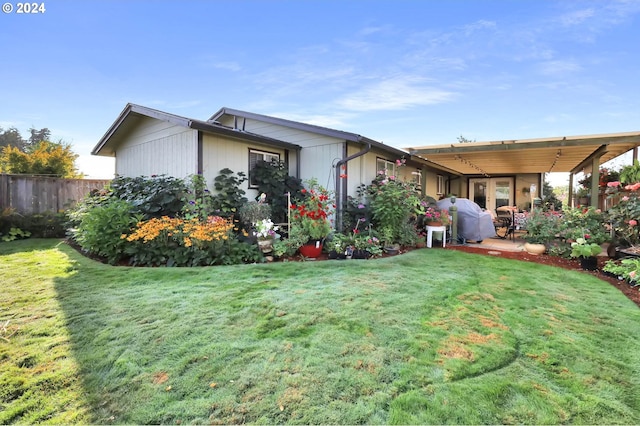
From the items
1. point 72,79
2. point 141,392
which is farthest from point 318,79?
point 141,392

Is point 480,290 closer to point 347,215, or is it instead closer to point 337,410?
point 337,410

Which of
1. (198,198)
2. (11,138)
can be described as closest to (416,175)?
(198,198)

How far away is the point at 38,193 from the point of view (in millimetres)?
8625

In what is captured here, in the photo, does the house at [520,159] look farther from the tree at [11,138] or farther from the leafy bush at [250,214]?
the tree at [11,138]

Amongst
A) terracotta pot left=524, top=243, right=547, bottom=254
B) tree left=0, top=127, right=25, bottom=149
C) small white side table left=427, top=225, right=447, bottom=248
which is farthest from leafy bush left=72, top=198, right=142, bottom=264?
tree left=0, top=127, right=25, bottom=149

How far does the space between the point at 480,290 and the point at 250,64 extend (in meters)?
8.00

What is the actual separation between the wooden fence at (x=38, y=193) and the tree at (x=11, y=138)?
689 inches

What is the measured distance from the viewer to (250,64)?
8328mm

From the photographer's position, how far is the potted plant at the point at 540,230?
6.26 meters

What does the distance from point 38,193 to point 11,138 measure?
1865cm

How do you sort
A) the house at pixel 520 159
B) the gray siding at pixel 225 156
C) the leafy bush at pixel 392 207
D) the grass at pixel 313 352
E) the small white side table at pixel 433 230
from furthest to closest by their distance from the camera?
the small white side table at pixel 433 230, the leafy bush at pixel 392 207, the gray siding at pixel 225 156, the house at pixel 520 159, the grass at pixel 313 352

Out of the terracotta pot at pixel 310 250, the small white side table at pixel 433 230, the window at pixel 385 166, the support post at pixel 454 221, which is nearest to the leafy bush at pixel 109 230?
the terracotta pot at pixel 310 250

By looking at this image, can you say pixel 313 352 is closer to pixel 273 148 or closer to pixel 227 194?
pixel 227 194

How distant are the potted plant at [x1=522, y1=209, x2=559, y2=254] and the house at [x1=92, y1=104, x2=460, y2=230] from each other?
354 cm
